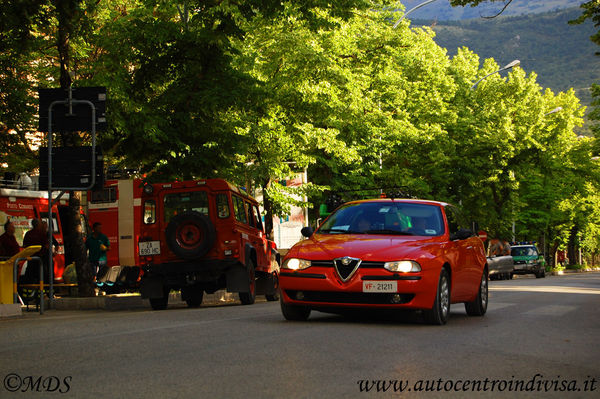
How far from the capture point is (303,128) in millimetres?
28906

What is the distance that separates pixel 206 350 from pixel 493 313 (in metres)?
7.46

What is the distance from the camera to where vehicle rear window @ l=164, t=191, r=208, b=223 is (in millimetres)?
18125

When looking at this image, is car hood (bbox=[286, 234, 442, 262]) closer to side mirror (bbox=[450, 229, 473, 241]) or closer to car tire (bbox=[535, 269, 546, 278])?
side mirror (bbox=[450, 229, 473, 241])

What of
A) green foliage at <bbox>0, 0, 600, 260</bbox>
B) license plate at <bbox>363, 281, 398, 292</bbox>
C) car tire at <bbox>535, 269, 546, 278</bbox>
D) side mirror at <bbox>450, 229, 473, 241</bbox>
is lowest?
car tire at <bbox>535, 269, 546, 278</bbox>

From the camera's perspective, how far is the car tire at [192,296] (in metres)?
19.1

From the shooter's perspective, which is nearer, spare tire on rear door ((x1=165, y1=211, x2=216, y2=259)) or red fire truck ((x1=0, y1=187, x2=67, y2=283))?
spare tire on rear door ((x1=165, y1=211, x2=216, y2=259))

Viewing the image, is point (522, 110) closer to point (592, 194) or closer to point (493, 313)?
point (592, 194)

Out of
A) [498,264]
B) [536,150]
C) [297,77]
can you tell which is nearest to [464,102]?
[536,150]

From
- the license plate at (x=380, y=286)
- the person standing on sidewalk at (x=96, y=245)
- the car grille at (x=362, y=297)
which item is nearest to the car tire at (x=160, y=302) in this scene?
A: the person standing on sidewalk at (x=96, y=245)

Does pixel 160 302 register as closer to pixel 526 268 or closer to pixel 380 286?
pixel 380 286

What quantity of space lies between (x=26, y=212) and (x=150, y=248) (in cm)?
891

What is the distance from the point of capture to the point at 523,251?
5094cm

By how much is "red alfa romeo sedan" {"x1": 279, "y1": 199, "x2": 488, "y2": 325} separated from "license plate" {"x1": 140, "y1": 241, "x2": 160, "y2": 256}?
6128 millimetres

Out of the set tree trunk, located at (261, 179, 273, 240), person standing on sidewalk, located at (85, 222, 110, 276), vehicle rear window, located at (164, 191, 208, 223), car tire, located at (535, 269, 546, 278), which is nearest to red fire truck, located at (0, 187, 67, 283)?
person standing on sidewalk, located at (85, 222, 110, 276)
